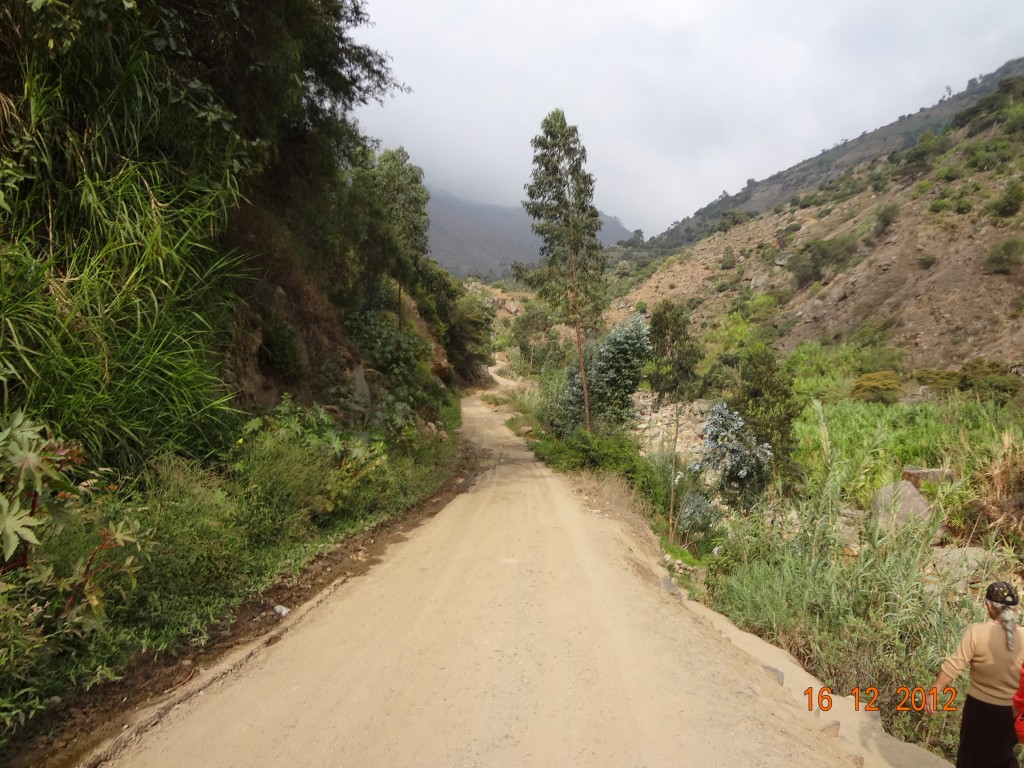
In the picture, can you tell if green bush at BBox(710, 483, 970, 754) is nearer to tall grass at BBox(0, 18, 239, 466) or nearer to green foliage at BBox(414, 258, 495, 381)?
tall grass at BBox(0, 18, 239, 466)

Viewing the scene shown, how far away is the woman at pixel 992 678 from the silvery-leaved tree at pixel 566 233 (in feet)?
35.4

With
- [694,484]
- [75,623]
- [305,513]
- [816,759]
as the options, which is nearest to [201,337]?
[305,513]

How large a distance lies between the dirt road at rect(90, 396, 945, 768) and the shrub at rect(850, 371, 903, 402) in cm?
2277

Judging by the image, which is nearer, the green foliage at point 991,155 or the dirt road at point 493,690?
the dirt road at point 493,690

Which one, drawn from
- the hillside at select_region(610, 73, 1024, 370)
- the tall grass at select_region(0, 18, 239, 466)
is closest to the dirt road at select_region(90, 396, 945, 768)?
the tall grass at select_region(0, 18, 239, 466)

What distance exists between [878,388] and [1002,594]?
24.8 metres

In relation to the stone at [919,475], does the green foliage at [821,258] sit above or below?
above

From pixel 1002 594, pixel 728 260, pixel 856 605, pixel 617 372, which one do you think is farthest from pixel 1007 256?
pixel 728 260

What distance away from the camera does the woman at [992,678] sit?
3055 millimetres

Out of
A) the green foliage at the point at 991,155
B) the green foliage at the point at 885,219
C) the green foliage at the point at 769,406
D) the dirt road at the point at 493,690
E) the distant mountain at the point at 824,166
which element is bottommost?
the dirt road at the point at 493,690

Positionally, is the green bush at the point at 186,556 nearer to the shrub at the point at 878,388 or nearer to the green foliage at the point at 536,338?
the shrub at the point at 878,388

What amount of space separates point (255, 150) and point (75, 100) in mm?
1937

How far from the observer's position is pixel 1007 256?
3017cm
